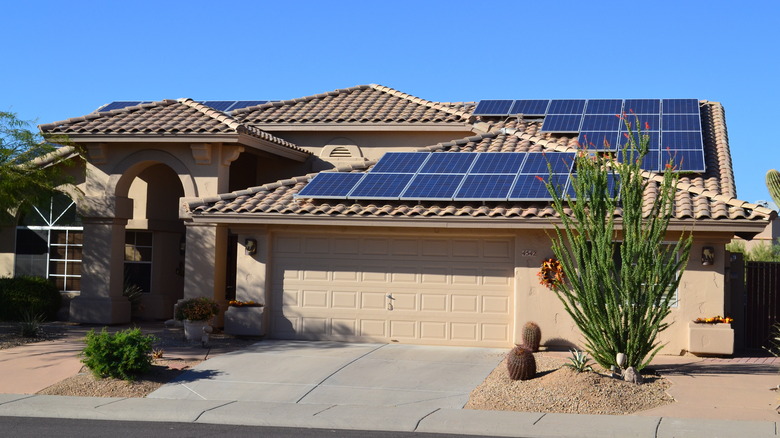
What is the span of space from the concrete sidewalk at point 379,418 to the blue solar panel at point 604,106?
1277 centimetres

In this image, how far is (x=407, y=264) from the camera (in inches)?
730

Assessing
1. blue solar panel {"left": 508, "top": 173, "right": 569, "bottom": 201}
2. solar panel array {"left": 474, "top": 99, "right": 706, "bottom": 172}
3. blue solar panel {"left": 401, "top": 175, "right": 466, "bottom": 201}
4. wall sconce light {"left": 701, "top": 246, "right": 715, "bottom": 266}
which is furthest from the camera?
solar panel array {"left": 474, "top": 99, "right": 706, "bottom": 172}

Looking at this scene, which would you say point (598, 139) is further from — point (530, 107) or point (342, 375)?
point (342, 375)

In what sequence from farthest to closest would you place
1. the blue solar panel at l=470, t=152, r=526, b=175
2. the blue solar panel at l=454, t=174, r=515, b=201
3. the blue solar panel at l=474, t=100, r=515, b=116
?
the blue solar panel at l=474, t=100, r=515, b=116 < the blue solar panel at l=470, t=152, r=526, b=175 < the blue solar panel at l=454, t=174, r=515, b=201

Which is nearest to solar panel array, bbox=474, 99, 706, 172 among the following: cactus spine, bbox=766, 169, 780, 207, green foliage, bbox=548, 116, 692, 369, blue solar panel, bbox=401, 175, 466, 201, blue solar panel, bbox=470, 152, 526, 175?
blue solar panel, bbox=470, 152, 526, 175

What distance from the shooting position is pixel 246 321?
18672 millimetres

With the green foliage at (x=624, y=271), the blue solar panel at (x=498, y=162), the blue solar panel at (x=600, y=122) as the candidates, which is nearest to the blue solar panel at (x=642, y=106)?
the blue solar panel at (x=600, y=122)

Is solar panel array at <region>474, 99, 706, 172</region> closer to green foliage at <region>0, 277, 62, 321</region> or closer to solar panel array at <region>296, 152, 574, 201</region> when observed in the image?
solar panel array at <region>296, 152, 574, 201</region>

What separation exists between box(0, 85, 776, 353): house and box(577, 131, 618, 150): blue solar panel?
0.72 ft

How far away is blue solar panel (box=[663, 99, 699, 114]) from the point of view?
76.3ft

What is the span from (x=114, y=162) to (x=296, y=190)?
4.84m

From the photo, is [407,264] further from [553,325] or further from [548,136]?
[548,136]

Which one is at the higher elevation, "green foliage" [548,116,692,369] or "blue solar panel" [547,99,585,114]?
"blue solar panel" [547,99,585,114]

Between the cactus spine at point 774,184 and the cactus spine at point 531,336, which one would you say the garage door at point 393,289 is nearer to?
the cactus spine at point 531,336
